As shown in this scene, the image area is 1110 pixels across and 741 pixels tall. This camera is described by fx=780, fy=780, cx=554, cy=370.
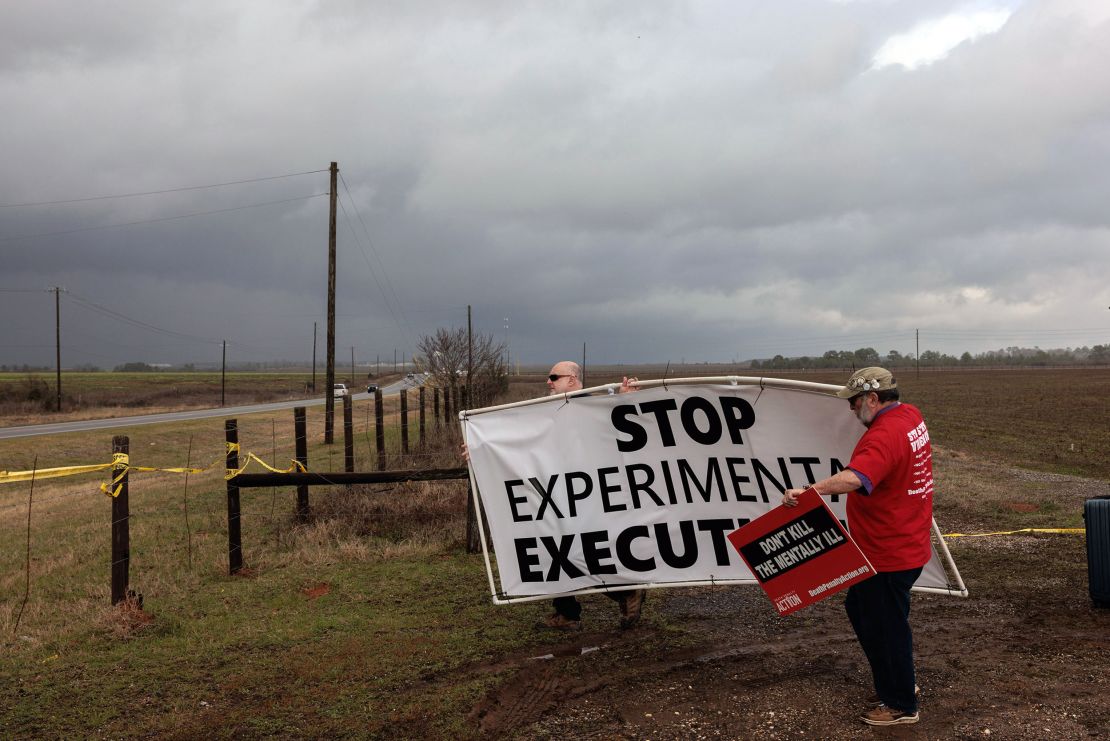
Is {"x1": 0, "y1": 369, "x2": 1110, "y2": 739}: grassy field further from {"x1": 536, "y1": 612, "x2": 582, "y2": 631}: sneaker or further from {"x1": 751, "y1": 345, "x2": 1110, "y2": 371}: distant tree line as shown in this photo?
{"x1": 751, "y1": 345, "x2": 1110, "y2": 371}: distant tree line

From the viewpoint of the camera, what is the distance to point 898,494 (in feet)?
14.9

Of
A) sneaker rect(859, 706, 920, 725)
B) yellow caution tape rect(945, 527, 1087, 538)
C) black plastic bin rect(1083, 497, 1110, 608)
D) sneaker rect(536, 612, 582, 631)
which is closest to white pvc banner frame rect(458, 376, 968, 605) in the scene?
sneaker rect(536, 612, 582, 631)

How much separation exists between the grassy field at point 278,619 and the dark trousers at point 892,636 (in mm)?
1811

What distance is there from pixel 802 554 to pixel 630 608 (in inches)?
83.0

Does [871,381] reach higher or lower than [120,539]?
higher

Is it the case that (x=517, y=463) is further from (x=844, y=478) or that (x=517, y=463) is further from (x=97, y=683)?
(x=97, y=683)

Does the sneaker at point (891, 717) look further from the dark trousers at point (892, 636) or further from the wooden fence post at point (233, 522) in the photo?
the wooden fence post at point (233, 522)

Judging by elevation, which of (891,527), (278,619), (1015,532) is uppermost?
(891,527)

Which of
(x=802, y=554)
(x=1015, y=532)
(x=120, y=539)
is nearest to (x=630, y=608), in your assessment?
(x=802, y=554)

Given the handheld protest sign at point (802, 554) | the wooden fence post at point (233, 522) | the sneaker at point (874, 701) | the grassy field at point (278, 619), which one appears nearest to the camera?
the handheld protest sign at point (802, 554)

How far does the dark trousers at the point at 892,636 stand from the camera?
452 cm

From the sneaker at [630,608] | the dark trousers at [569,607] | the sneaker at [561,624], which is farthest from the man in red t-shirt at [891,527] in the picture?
the sneaker at [561,624]

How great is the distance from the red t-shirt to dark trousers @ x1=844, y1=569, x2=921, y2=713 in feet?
0.32

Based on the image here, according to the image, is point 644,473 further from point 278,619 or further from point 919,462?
point 278,619
